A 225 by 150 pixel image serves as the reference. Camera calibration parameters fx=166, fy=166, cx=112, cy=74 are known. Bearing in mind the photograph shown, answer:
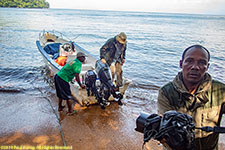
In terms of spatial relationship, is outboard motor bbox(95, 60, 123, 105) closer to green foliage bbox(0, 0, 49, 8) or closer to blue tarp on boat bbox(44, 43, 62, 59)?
Result: blue tarp on boat bbox(44, 43, 62, 59)

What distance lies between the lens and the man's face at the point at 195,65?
1560 millimetres

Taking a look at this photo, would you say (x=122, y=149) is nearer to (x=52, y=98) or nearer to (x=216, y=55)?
(x=52, y=98)

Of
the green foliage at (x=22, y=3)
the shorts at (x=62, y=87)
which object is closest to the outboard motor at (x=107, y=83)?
the shorts at (x=62, y=87)

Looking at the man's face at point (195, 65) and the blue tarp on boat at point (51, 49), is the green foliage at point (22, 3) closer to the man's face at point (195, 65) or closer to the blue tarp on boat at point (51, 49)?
the blue tarp on boat at point (51, 49)

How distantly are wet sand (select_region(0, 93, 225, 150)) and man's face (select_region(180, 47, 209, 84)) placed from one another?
2.69 meters

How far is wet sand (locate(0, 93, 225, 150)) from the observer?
12.6ft

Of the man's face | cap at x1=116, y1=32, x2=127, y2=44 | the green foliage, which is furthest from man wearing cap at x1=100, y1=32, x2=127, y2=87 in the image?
the green foliage

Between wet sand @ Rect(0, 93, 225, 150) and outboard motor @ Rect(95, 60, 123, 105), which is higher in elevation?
outboard motor @ Rect(95, 60, 123, 105)

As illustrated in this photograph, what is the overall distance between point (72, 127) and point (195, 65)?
12.3ft

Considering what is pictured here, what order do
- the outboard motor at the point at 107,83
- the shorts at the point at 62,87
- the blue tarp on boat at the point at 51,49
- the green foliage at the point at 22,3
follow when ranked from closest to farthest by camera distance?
the outboard motor at the point at 107,83
the shorts at the point at 62,87
the blue tarp on boat at the point at 51,49
the green foliage at the point at 22,3

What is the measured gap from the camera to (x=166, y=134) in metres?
1.21

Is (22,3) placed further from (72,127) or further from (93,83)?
(72,127)

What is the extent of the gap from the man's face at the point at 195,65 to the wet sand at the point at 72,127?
2.69 meters

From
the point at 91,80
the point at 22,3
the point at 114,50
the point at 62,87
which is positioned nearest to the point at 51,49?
the point at 62,87
